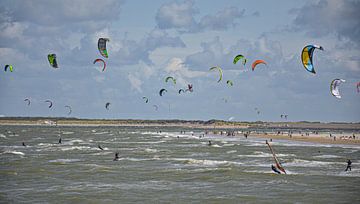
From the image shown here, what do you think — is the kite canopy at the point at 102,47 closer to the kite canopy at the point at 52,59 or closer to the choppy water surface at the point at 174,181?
the kite canopy at the point at 52,59

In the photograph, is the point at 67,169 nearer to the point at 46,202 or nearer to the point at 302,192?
the point at 46,202

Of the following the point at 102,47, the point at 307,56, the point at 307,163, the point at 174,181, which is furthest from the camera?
the point at 307,163

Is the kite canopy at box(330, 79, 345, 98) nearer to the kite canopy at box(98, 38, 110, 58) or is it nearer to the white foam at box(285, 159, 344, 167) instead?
the white foam at box(285, 159, 344, 167)

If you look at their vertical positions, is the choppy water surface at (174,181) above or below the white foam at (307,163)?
below

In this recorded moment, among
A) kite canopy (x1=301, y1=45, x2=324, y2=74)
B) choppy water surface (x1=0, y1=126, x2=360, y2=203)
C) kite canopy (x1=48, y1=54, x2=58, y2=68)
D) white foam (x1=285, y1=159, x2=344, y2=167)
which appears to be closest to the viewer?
choppy water surface (x1=0, y1=126, x2=360, y2=203)

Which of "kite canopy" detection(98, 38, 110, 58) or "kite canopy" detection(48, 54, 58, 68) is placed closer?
"kite canopy" detection(98, 38, 110, 58)

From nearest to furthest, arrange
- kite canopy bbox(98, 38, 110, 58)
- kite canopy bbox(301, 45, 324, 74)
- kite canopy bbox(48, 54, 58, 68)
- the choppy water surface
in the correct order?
the choppy water surface, kite canopy bbox(301, 45, 324, 74), kite canopy bbox(98, 38, 110, 58), kite canopy bbox(48, 54, 58, 68)

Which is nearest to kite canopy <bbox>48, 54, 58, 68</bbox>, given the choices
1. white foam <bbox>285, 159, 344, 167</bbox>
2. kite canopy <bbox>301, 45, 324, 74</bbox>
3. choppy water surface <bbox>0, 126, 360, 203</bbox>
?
choppy water surface <bbox>0, 126, 360, 203</bbox>

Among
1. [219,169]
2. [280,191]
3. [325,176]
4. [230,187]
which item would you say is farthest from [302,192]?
[219,169]

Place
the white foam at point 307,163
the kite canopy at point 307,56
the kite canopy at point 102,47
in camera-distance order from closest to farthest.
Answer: the kite canopy at point 307,56 < the kite canopy at point 102,47 < the white foam at point 307,163

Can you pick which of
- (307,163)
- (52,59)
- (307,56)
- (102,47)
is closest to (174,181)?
(307,56)

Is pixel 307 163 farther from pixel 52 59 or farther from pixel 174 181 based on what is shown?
pixel 52 59

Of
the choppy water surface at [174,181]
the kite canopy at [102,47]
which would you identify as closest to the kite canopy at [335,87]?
the choppy water surface at [174,181]

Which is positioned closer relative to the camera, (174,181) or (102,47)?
(174,181)
